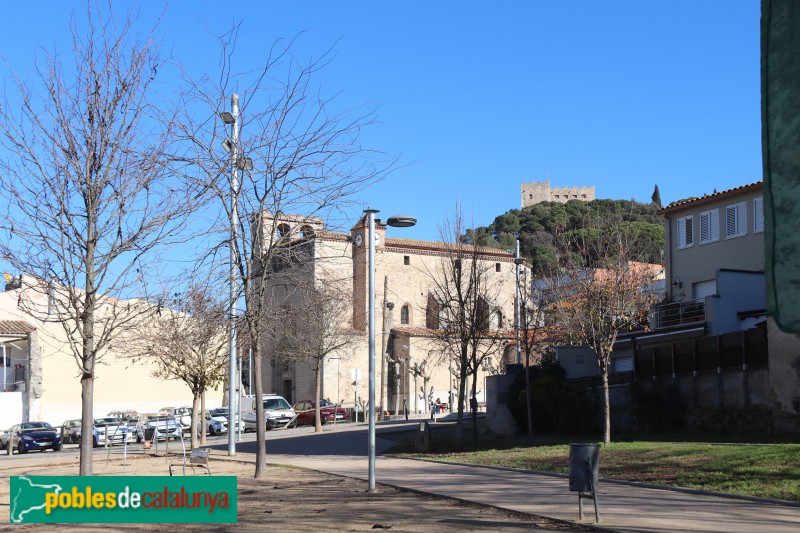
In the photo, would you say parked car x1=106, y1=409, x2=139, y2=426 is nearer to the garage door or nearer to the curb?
the curb

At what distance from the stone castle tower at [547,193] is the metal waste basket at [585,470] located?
163 metres

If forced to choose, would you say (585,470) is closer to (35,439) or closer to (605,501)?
(605,501)

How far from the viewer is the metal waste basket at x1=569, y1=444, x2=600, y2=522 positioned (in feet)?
36.0

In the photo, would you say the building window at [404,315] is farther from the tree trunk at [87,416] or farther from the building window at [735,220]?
the tree trunk at [87,416]

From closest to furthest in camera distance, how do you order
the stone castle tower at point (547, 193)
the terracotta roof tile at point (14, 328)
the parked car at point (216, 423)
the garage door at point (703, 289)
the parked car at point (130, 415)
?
1. the garage door at point (703, 289)
2. the parked car at point (130, 415)
3. the parked car at point (216, 423)
4. the terracotta roof tile at point (14, 328)
5. the stone castle tower at point (547, 193)

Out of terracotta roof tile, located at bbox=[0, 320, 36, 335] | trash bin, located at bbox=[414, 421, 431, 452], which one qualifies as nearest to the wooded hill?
terracotta roof tile, located at bbox=[0, 320, 36, 335]

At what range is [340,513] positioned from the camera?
39.8 feet

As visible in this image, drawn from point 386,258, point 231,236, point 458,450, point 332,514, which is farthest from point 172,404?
point 332,514

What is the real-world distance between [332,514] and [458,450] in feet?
39.7

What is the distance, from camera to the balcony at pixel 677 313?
3291cm

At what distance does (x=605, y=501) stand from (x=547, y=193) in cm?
16397

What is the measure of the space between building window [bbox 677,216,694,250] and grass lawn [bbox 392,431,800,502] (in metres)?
17.8

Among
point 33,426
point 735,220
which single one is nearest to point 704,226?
point 735,220

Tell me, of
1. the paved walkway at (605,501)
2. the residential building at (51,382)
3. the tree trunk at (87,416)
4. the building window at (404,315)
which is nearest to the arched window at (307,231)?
the paved walkway at (605,501)
